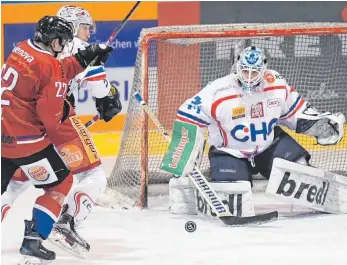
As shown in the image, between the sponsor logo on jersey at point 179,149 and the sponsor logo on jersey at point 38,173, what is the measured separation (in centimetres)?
102

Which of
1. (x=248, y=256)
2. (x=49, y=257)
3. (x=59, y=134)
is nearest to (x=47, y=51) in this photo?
(x=59, y=134)

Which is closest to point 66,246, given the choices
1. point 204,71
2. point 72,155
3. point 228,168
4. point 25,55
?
point 72,155

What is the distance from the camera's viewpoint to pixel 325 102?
6.36m

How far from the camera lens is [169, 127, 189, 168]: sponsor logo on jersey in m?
5.01

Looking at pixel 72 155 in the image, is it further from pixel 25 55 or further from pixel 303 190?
pixel 303 190

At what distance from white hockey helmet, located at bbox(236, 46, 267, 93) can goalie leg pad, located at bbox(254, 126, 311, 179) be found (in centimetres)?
35

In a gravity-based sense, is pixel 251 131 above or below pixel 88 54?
below

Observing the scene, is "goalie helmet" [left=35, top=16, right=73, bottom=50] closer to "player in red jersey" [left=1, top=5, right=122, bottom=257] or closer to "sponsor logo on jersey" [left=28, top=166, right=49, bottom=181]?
"player in red jersey" [left=1, top=5, right=122, bottom=257]

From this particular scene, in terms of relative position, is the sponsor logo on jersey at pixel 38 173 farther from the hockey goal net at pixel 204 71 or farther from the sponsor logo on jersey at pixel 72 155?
the hockey goal net at pixel 204 71

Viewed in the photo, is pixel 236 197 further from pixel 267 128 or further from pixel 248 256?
pixel 248 256

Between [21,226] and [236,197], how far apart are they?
3.07ft

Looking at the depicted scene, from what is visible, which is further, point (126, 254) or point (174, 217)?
point (174, 217)

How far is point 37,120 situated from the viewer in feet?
13.4

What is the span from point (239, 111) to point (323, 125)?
0.42 m
